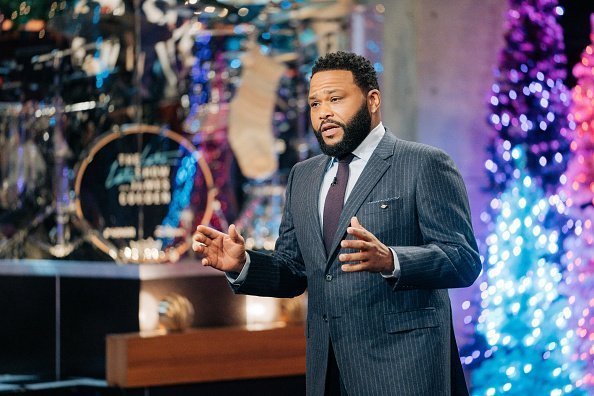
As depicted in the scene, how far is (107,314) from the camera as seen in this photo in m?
5.68

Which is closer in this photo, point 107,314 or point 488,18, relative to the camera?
point 488,18

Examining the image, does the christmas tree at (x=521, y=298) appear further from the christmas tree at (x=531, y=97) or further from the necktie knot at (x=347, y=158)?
the necktie knot at (x=347, y=158)

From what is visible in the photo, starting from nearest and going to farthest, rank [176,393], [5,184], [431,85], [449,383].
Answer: [449,383] → [431,85] → [176,393] → [5,184]

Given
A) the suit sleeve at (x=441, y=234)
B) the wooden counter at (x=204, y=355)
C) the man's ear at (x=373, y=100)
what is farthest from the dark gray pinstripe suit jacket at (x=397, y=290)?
the wooden counter at (x=204, y=355)

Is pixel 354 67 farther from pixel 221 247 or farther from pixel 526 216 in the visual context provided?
pixel 526 216

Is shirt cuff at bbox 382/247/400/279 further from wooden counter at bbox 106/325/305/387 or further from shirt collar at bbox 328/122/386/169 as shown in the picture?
wooden counter at bbox 106/325/305/387

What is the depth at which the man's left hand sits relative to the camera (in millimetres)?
2188

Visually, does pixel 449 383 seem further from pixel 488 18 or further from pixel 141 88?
pixel 141 88

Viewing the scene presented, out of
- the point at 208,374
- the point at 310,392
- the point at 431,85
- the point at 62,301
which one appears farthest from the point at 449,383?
the point at 62,301

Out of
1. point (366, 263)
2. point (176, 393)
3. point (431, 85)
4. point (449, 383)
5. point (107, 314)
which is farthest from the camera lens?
point (107, 314)

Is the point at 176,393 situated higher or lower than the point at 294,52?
lower

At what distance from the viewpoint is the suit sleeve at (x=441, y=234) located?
2.38m

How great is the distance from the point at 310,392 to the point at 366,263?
0.55 metres

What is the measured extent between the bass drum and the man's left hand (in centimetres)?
343
